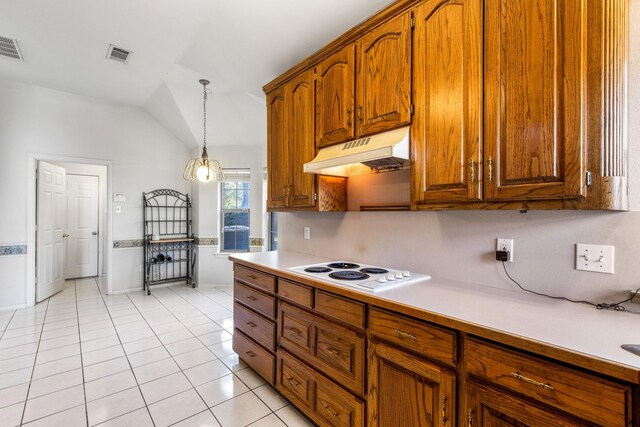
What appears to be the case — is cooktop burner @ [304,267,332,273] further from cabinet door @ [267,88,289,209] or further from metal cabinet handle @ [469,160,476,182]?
metal cabinet handle @ [469,160,476,182]

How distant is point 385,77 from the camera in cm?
176

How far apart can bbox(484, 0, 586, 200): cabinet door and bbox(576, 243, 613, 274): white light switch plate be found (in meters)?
0.36

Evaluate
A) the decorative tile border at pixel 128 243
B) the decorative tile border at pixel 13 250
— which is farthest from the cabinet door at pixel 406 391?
the decorative tile border at pixel 13 250

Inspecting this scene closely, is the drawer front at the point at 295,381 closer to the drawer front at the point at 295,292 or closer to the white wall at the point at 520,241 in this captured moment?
the drawer front at the point at 295,292

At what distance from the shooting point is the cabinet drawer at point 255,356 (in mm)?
2155

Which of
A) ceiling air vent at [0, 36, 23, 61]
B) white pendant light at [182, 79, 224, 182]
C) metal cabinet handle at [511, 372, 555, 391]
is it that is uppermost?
ceiling air vent at [0, 36, 23, 61]

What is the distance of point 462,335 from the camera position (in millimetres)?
1108

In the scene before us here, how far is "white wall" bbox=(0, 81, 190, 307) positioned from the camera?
157 inches

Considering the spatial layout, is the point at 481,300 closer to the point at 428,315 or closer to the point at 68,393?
the point at 428,315

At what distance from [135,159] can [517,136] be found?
5457 mm

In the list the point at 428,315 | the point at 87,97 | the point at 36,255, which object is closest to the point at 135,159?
the point at 87,97

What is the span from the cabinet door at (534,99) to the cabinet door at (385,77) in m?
0.43

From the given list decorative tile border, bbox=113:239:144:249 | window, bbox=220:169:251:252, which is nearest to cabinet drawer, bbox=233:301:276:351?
window, bbox=220:169:251:252

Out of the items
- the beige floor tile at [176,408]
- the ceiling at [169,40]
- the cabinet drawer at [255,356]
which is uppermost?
the ceiling at [169,40]
